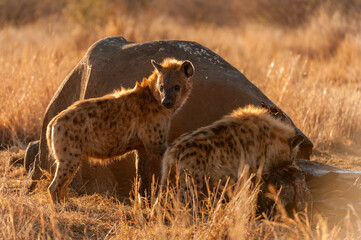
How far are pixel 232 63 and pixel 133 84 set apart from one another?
5.52 metres

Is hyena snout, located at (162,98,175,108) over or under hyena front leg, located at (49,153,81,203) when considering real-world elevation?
over

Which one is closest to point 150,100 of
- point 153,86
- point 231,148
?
point 153,86

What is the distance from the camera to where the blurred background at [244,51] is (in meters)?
7.76

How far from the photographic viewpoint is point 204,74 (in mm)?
5691

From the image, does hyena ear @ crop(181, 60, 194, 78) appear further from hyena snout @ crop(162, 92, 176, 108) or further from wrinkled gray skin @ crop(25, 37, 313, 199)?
wrinkled gray skin @ crop(25, 37, 313, 199)

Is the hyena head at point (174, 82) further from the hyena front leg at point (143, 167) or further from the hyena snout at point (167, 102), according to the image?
the hyena front leg at point (143, 167)

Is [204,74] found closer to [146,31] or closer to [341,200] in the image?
[341,200]

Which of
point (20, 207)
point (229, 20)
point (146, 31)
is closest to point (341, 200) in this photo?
point (20, 207)

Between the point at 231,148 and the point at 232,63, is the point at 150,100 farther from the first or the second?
the point at 232,63

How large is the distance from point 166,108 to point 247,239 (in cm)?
159

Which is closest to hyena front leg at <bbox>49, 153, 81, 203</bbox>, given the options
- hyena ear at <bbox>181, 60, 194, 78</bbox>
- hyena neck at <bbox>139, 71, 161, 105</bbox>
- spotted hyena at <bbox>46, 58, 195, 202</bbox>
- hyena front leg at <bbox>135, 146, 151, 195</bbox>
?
spotted hyena at <bbox>46, 58, 195, 202</bbox>

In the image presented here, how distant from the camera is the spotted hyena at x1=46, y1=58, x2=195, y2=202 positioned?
4617 mm

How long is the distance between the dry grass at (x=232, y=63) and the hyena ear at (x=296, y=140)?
66cm

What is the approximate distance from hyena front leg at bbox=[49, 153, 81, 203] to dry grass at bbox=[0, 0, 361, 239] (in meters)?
0.12
